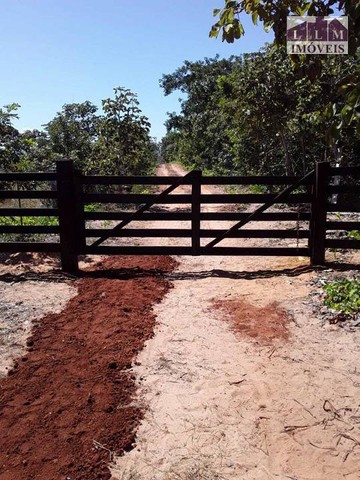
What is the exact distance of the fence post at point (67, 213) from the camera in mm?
6367

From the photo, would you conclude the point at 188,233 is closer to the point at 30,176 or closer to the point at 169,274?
the point at 169,274

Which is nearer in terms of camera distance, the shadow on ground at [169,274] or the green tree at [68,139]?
the shadow on ground at [169,274]

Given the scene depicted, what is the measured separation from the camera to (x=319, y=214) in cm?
636

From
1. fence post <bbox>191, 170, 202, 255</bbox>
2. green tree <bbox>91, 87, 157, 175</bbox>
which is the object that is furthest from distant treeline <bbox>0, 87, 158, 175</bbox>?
fence post <bbox>191, 170, 202, 255</bbox>

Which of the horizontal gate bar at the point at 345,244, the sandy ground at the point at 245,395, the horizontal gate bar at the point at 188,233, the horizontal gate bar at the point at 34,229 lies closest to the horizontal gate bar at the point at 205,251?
the horizontal gate bar at the point at 188,233

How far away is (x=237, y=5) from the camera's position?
7.99 feet

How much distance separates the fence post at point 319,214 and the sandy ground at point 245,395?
4.08ft

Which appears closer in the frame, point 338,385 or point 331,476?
point 331,476

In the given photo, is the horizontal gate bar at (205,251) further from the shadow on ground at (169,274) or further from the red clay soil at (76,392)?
the red clay soil at (76,392)

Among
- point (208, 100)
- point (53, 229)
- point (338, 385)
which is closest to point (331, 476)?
point (338, 385)

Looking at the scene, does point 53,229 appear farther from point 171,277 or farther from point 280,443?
point 280,443

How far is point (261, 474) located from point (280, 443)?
319 mm

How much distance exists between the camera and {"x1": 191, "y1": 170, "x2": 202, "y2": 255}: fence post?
6.44m

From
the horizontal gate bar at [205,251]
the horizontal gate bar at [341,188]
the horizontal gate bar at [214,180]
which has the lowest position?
the horizontal gate bar at [205,251]
